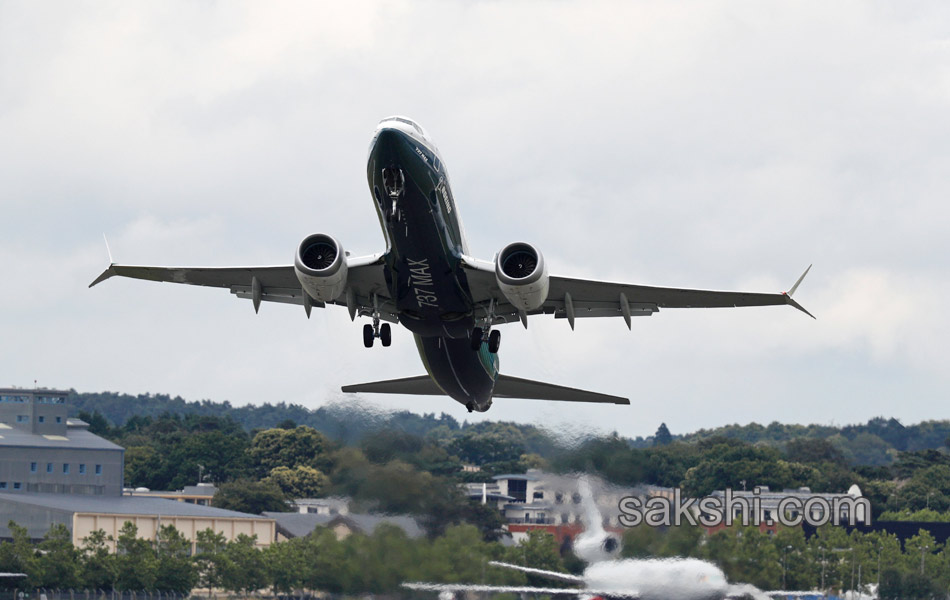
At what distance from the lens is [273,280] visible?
127ft

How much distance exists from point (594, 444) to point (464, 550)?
6071 mm

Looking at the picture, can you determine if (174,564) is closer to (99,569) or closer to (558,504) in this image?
(99,569)

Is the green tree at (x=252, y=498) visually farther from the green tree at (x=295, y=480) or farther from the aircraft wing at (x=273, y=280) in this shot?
the aircraft wing at (x=273, y=280)

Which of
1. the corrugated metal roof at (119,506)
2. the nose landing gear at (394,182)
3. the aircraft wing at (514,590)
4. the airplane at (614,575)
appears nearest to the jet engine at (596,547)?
the airplane at (614,575)

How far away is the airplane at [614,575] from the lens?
49.0 m

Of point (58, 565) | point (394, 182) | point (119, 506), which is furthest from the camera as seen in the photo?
point (119, 506)

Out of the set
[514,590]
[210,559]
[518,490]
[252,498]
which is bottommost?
[210,559]

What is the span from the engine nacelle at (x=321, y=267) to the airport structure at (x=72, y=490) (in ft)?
126

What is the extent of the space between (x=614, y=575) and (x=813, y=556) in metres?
15.0

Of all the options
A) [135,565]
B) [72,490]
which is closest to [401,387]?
[135,565]

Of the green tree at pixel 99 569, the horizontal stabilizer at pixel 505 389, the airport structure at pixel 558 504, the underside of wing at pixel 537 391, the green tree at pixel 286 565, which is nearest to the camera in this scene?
the underside of wing at pixel 537 391

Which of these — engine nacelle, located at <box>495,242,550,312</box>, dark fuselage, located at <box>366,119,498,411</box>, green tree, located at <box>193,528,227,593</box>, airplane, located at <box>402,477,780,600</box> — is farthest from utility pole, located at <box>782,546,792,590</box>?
green tree, located at <box>193,528,227,593</box>

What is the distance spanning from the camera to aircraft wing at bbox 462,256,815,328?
3697 cm

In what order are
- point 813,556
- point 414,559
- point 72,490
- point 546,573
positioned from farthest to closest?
point 72,490, point 813,556, point 546,573, point 414,559
